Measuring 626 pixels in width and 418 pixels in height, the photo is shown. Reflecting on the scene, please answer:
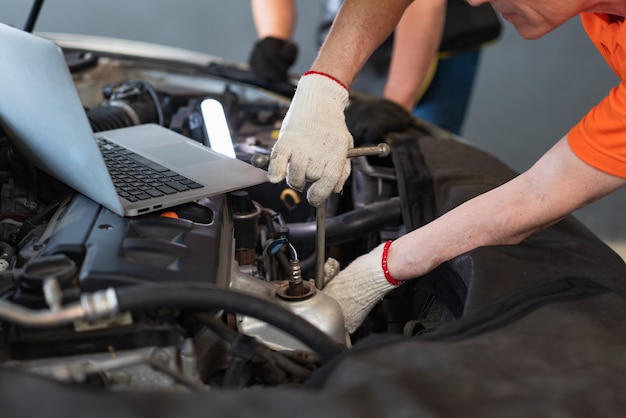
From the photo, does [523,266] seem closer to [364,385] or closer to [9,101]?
[364,385]

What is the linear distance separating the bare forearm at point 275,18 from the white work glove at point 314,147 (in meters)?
1.02

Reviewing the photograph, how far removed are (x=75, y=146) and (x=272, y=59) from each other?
103cm

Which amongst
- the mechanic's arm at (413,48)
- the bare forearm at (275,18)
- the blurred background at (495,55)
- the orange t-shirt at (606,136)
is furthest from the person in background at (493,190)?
the blurred background at (495,55)

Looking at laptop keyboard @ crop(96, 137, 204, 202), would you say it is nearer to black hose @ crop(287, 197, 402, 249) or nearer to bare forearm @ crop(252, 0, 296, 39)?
black hose @ crop(287, 197, 402, 249)

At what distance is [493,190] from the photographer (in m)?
0.91

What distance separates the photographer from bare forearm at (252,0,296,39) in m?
1.99

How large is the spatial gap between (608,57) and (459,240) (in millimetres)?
326

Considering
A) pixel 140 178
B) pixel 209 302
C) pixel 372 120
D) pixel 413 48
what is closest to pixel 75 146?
pixel 140 178

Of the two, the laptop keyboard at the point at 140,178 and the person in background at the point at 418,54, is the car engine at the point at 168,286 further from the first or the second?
the person in background at the point at 418,54

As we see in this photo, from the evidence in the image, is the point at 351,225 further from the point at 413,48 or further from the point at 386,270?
the point at 413,48

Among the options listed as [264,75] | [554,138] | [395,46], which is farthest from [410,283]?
[554,138]

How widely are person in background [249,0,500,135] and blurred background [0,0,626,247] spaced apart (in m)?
1.14

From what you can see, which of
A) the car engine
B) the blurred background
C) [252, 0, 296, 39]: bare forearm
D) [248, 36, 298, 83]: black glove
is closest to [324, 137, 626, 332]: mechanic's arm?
the car engine

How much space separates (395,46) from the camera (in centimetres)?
190
